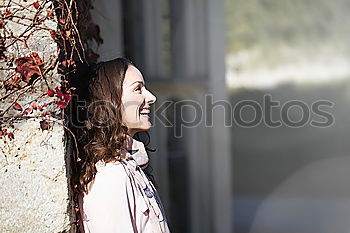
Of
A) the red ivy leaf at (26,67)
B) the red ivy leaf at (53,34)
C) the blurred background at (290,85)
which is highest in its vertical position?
the red ivy leaf at (53,34)

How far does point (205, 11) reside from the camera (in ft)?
14.2

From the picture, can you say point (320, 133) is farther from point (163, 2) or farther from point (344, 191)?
point (163, 2)

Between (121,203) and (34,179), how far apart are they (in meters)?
0.22

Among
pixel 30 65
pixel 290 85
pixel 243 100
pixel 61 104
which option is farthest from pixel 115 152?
pixel 290 85

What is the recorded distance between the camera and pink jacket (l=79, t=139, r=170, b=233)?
5.81 ft

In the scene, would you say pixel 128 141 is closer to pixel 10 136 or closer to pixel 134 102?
pixel 134 102

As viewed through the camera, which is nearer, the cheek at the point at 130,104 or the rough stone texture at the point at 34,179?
the rough stone texture at the point at 34,179

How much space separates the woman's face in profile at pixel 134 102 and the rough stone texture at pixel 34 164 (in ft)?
0.67

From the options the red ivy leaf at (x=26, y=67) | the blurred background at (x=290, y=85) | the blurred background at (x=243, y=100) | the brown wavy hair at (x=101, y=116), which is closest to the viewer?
the red ivy leaf at (x=26, y=67)

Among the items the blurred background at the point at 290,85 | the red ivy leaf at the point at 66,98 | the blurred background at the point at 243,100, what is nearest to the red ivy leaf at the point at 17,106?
the red ivy leaf at the point at 66,98

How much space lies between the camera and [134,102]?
1906 millimetres

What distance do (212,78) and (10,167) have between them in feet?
8.45

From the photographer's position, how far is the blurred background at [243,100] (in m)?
4.13

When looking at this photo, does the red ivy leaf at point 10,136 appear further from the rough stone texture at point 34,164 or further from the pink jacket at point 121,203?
the pink jacket at point 121,203
